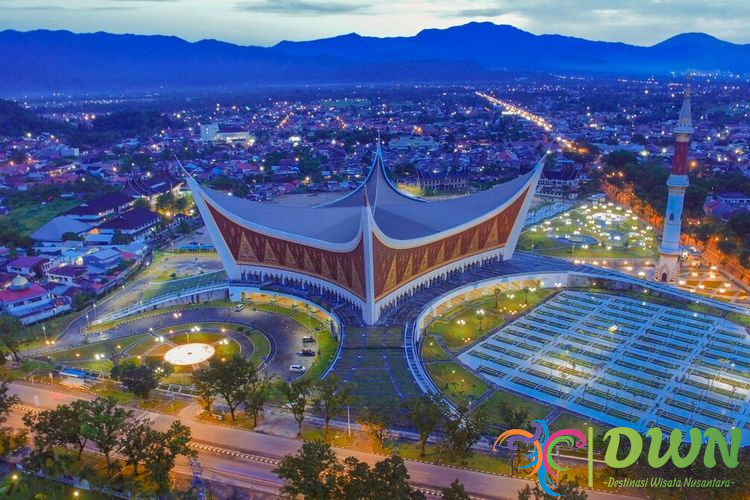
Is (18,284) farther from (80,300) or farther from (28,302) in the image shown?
(80,300)

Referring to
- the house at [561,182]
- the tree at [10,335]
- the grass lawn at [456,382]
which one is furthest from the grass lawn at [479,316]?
the house at [561,182]

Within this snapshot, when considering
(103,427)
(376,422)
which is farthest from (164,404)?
(376,422)

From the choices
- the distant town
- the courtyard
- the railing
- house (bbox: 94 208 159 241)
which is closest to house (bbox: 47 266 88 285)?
the distant town

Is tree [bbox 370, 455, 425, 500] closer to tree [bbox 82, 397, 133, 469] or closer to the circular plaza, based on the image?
tree [bbox 82, 397, 133, 469]

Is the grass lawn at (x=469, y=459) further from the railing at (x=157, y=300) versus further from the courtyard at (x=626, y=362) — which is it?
the railing at (x=157, y=300)

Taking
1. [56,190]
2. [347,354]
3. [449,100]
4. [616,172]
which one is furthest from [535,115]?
[347,354]

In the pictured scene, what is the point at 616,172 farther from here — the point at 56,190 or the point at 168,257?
the point at 56,190
